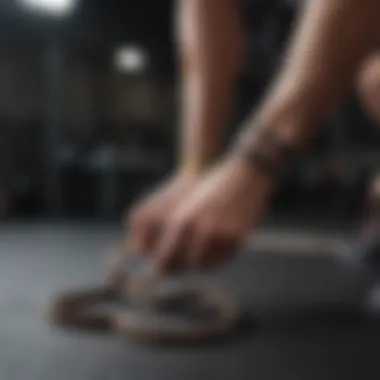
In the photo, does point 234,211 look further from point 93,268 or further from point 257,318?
point 93,268

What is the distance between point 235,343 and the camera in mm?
452

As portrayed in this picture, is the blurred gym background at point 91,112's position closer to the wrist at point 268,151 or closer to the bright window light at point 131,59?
the bright window light at point 131,59

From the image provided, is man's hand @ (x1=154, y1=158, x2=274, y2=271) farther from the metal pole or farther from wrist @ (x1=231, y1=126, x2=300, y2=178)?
the metal pole

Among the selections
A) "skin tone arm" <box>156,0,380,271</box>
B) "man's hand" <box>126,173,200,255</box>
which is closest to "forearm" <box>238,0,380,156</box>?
"skin tone arm" <box>156,0,380,271</box>

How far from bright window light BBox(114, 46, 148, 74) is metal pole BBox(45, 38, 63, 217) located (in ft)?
0.56

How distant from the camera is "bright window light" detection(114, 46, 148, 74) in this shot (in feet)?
6.72

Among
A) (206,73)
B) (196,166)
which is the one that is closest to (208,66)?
(206,73)

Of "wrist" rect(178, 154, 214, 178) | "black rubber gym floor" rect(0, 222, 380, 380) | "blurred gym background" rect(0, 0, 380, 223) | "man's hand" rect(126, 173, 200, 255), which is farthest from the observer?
"blurred gym background" rect(0, 0, 380, 223)

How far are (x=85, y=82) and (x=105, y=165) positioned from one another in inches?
9.9

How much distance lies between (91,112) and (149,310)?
1533 mm

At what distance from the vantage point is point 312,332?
1.59ft

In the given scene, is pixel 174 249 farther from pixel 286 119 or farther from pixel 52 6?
pixel 52 6

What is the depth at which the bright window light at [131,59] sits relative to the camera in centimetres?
205

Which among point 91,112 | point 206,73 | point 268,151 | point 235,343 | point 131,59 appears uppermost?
point 131,59
